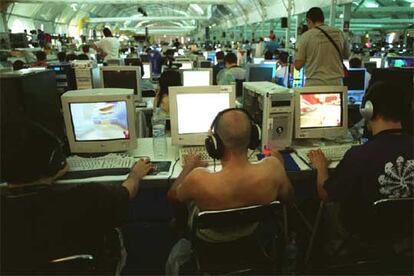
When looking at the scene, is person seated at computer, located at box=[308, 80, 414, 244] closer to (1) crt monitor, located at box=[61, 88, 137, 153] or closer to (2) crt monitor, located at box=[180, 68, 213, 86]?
(1) crt monitor, located at box=[61, 88, 137, 153]

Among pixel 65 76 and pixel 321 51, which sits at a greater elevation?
pixel 321 51

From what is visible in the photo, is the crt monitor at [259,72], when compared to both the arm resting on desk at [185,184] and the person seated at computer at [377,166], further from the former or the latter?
the person seated at computer at [377,166]

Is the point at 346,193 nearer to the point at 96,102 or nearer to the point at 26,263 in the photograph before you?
the point at 26,263

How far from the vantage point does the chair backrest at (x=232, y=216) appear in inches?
58.3

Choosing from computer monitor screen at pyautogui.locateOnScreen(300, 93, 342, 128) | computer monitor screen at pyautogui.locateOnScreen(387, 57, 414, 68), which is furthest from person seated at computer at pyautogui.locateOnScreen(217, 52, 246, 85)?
computer monitor screen at pyautogui.locateOnScreen(300, 93, 342, 128)

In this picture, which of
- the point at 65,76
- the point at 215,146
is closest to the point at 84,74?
the point at 65,76

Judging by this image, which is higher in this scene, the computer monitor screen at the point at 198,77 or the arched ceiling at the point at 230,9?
the arched ceiling at the point at 230,9

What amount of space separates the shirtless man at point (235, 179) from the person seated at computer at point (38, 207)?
0.40 m

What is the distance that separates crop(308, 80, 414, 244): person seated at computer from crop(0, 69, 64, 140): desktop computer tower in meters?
1.81

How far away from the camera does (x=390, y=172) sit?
1718 millimetres

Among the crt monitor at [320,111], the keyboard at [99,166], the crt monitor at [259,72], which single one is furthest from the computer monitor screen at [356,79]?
the keyboard at [99,166]

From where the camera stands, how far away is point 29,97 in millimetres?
2375

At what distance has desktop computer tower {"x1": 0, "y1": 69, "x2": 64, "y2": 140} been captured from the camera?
7.44 feet

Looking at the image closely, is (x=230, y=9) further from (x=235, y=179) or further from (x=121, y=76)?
(x=235, y=179)
